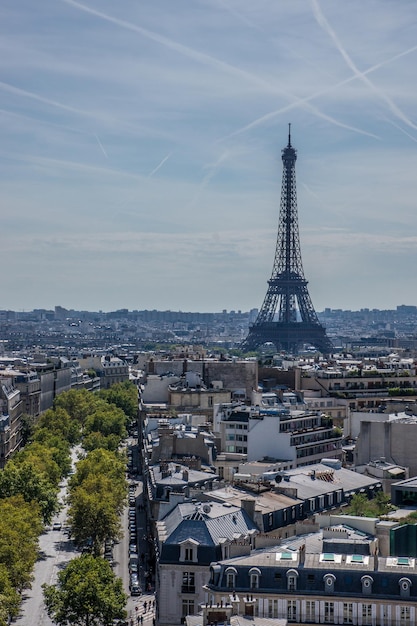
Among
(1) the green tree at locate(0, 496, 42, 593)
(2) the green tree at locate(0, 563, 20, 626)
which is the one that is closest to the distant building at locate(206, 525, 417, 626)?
(2) the green tree at locate(0, 563, 20, 626)

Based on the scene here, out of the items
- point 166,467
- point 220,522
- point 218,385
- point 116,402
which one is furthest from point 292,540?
point 116,402

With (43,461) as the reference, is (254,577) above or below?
above

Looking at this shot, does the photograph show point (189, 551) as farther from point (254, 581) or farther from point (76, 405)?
point (76, 405)

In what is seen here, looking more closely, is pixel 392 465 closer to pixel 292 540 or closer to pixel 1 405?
pixel 292 540

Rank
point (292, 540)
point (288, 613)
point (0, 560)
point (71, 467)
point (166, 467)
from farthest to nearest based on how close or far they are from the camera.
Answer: point (71, 467), point (166, 467), point (0, 560), point (292, 540), point (288, 613)

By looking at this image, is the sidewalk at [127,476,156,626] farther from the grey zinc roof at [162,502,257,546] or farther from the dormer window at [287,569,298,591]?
the dormer window at [287,569,298,591]

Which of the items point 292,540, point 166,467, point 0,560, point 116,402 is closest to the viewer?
point 292,540

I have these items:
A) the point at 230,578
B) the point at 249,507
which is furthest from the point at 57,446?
the point at 230,578
